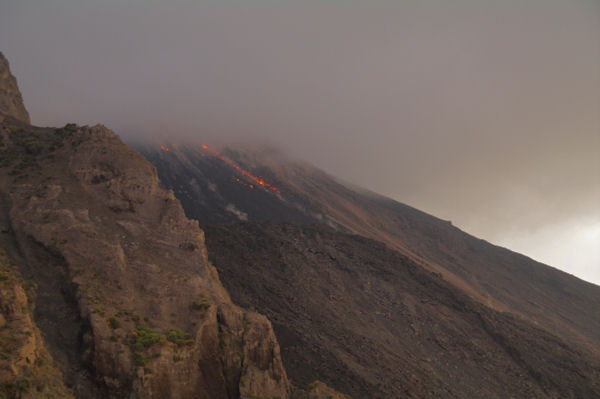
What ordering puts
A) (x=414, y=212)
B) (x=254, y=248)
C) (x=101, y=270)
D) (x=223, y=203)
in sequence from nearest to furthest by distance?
(x=101, y=270), (x=254, y=248), (x=223, y=203), (x=414, y=212)

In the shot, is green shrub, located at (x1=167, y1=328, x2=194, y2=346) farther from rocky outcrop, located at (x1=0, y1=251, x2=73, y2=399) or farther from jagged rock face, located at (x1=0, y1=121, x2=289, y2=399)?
rocky outcrop, located at (x1=0, y1=251, x2=73, y2=399)

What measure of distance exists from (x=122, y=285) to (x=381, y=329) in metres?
28.5

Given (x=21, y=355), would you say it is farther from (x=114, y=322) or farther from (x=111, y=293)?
(x=111, y=293)

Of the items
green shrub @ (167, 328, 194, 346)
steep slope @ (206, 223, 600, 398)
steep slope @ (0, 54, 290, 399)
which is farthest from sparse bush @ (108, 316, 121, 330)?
steep slope @ (206, 223, 600, 398)

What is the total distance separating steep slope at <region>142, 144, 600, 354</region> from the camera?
234ft

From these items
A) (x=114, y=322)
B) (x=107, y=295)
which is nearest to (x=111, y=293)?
(x=107, y=295)

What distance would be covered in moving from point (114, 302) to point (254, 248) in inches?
1295

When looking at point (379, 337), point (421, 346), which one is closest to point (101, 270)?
point (379, 337)

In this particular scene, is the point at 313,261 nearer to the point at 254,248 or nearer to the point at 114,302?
the point at 254,248

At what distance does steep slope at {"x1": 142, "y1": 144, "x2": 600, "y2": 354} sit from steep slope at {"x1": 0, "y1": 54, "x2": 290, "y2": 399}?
141 ft

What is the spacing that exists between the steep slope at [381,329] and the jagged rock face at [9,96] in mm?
24163

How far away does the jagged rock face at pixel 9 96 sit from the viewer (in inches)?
1385

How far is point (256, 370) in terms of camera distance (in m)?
17.2

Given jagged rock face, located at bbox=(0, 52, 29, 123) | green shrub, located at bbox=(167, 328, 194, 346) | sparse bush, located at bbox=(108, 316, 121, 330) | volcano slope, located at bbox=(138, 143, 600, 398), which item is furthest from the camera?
jagged rock face, located at bbox=(0, 52, 29, 123)
